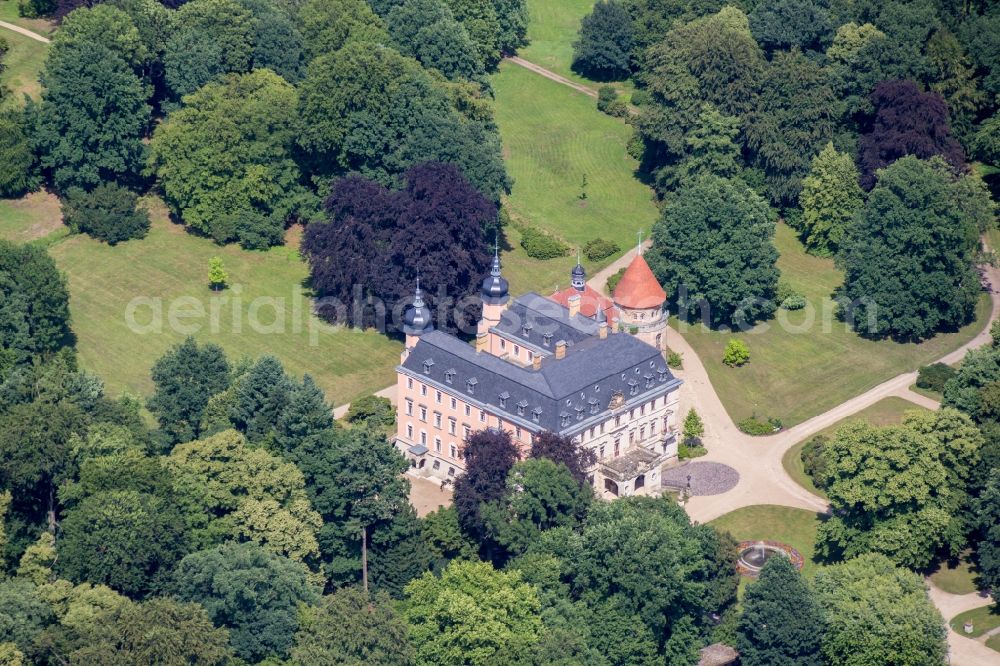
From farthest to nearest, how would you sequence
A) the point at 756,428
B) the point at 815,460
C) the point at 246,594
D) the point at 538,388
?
the point at 756,428 → the point at 815,460 → the point at 538,388 → the point at 246,594

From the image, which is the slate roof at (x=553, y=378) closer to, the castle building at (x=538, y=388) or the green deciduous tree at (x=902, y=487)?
the castle building at (x=538, y=388)

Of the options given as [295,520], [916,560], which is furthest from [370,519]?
[916,560]

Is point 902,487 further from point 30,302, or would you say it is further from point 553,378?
point 30,302

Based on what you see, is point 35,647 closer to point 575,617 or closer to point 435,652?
point 435,652

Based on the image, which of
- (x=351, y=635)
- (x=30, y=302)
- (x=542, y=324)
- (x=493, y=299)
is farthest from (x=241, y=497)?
(x=30, y=302)

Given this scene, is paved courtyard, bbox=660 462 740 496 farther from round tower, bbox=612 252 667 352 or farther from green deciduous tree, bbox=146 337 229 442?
green deciduous tree, bbox=146 337 229 442

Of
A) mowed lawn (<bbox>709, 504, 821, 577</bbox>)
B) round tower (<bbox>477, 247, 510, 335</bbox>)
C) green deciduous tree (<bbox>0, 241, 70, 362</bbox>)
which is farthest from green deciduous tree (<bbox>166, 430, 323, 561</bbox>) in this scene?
mowed lawn (<bbox>709, 504, 821, 577</bbox>)
